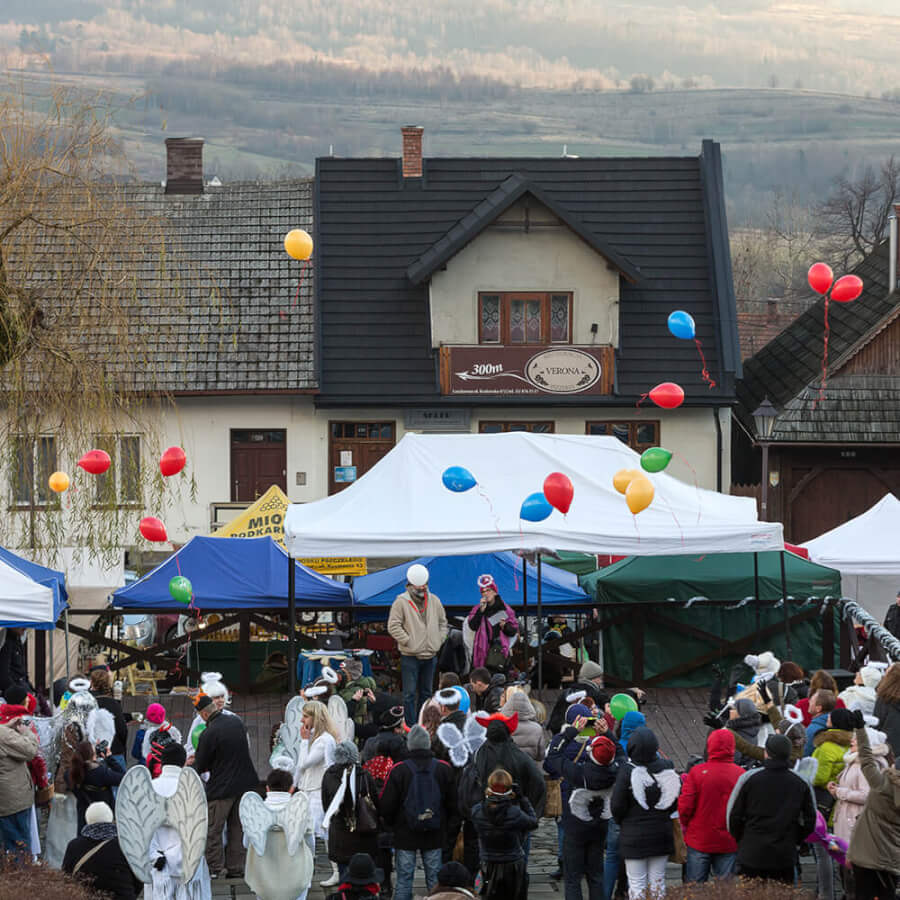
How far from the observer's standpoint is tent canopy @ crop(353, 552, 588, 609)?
1820cm

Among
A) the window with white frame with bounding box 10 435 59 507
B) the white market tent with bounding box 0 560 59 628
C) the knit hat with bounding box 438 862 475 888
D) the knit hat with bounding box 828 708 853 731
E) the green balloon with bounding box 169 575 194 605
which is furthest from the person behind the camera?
the green balloon with bounding box 169 575 194 605

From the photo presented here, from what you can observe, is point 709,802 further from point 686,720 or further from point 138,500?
point 138,500

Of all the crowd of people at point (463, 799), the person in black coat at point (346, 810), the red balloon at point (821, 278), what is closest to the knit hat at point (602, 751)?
the crowd of people at point (463, 799)

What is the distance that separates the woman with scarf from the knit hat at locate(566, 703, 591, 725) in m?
4.51

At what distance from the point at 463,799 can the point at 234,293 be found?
20.8m

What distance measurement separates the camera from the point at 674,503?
645 inches

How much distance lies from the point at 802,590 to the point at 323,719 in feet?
27.9

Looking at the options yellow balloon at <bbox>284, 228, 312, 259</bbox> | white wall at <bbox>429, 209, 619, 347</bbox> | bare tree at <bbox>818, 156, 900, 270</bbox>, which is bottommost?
yellow balloon at <bbox>284, 228, 312, 259</bbox>

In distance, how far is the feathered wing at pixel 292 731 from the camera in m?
11.6

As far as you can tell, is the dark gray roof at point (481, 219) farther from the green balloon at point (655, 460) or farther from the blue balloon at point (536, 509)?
the blue balloon at point (536, 509)

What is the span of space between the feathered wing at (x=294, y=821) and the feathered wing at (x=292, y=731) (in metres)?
1.82

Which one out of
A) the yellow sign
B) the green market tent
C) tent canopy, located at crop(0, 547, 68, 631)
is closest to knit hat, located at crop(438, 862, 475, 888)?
tent canopy, located at crop(0, 547, 68, 631)

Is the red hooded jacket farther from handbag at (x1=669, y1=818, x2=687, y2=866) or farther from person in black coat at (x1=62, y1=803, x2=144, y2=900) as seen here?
person in black coat at (x1=62, y1=803, x2=144, y2=900)

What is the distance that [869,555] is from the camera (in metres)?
17.9
